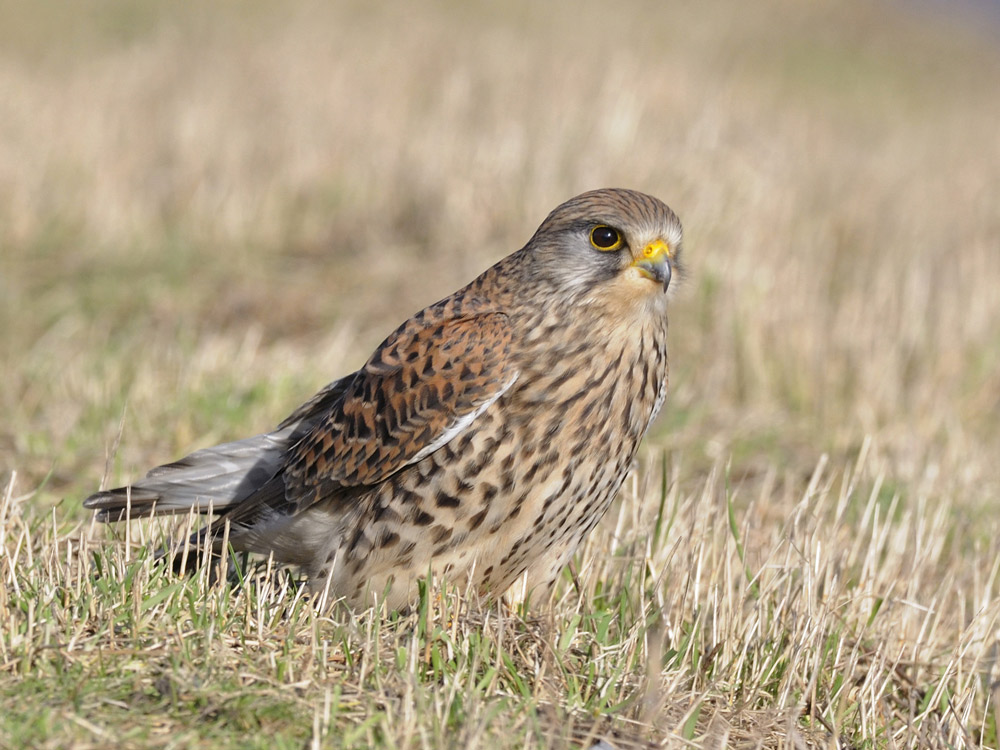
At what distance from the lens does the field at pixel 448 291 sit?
295 centimetres

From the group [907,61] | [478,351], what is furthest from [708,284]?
[907,61]

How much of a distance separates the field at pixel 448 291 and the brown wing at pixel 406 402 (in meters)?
0.37

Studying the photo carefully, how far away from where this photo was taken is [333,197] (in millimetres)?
10180

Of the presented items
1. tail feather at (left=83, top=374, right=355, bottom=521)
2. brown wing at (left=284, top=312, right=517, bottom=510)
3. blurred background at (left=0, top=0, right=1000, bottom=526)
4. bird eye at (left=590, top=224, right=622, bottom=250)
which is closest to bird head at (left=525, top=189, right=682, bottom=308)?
bird eye at (left=590, top=224, right=622, bottom=250)

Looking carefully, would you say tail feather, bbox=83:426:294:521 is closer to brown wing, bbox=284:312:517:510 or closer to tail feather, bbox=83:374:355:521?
tail feather, bbox=83:374:355:521

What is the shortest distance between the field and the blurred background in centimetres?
4

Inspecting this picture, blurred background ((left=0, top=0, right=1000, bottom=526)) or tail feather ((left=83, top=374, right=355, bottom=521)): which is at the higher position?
blurred background ((left=0, top=0, right=1000, bottom=526))

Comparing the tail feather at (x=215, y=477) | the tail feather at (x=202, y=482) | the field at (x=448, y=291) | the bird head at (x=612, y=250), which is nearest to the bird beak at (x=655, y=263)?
the bird head at (x=612, y=250)

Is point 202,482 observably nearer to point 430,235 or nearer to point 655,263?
point 655,263

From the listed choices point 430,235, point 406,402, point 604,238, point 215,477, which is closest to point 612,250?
point 604,238

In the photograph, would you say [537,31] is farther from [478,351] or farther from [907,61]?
[478,351]

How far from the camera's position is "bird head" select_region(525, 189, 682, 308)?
3531mm

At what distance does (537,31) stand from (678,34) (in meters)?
2.27

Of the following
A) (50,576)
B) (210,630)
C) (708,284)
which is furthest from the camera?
(708,284)
